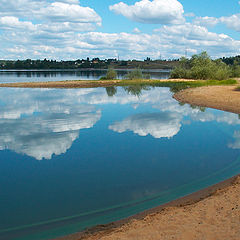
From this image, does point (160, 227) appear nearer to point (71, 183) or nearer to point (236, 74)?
point (71, 183)

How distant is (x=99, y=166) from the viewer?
12391mm

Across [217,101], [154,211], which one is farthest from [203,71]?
[154,211]

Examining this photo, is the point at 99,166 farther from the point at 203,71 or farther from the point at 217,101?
the point at 203,71

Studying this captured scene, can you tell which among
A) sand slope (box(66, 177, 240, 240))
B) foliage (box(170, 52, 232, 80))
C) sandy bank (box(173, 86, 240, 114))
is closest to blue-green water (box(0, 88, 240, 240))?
sand slope (box(66, 177, 240, 240))

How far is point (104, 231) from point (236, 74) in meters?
81.8

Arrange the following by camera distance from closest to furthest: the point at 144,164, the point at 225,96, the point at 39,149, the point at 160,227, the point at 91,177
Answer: the point at 160,227, the point at 91,177, the point at 144,164, the point at 39,149, the point at 225,96

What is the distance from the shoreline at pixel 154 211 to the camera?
24.0 ft

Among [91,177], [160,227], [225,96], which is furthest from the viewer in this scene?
[225,96]

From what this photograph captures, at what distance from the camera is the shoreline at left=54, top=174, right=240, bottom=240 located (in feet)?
24.0

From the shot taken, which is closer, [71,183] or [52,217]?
[52,217]

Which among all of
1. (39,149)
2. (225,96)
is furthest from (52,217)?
(225,96)

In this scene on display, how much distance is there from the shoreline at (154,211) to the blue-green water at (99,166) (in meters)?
0.30

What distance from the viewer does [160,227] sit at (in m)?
6.99

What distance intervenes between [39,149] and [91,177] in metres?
4.87
